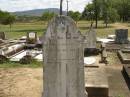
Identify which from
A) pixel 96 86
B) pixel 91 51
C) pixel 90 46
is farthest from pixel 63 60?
pixel 90 46

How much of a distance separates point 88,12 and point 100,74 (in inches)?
1824

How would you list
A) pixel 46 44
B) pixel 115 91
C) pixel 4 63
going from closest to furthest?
pixel 46 44 → pixel 115 91 → pixel 4 63

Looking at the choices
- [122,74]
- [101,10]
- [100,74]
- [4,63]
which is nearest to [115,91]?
[100,74]

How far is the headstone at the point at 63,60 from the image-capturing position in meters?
5.81

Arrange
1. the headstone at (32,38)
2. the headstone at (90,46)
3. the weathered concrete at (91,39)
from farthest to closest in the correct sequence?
the headstone at (32,38)
the weathered concrete at (91,39)
the headstone at (90,46)

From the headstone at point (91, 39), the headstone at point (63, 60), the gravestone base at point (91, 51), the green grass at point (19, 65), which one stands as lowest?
the green grass at point (19, 65)

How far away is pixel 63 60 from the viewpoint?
5895 mm

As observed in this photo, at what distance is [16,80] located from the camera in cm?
1127

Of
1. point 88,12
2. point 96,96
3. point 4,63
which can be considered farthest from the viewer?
point 88,12

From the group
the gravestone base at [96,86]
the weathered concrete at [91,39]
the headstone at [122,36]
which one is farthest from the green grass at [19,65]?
the headstone at [122,36]

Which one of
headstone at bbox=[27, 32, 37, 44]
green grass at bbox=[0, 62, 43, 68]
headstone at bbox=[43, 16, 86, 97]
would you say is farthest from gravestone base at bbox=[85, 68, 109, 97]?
headstone at bbox=[27, 32, 37, 44]

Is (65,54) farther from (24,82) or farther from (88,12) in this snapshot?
(88,12)

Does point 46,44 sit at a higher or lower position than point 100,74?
higher

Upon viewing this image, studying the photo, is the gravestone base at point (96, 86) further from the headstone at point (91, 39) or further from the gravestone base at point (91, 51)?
the headstone at point (91, 39)
